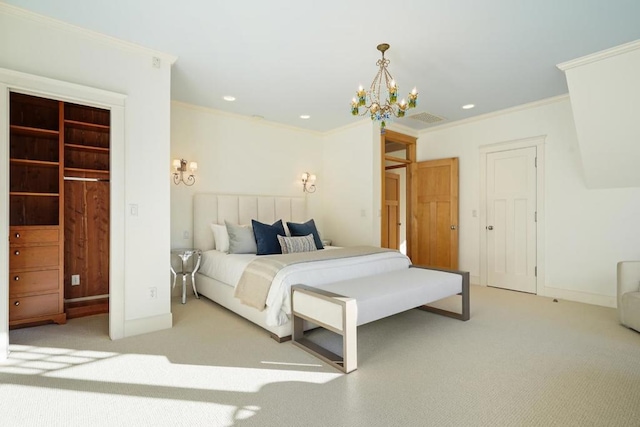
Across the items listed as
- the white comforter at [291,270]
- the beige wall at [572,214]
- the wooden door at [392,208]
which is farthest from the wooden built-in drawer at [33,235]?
the beige wall at [572,214]

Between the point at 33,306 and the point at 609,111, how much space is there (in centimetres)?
619

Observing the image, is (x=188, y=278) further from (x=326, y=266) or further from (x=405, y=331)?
(x=405, y=331)

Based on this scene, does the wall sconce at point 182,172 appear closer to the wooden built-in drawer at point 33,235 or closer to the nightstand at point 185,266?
the nightstand at point 185,266

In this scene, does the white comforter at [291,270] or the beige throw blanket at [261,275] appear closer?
the white comforter at [291,270]

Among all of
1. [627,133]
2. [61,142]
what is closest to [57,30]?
[61,142]

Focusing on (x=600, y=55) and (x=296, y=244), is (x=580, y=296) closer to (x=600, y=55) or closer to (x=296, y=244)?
(x=600, y=55)

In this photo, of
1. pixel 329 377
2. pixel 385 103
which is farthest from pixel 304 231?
pixel 329 377

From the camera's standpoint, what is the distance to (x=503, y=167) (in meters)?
4.86

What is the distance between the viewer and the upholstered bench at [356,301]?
235cm

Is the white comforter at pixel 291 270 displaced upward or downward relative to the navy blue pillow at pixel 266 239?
downward

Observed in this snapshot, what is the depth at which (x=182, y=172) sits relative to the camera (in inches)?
176

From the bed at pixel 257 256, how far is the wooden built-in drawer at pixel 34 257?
5.17ft

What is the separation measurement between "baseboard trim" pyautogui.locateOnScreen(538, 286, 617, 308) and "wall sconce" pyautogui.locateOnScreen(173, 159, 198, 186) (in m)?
5.14

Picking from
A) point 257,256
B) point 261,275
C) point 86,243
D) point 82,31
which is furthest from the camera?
point 257,256
